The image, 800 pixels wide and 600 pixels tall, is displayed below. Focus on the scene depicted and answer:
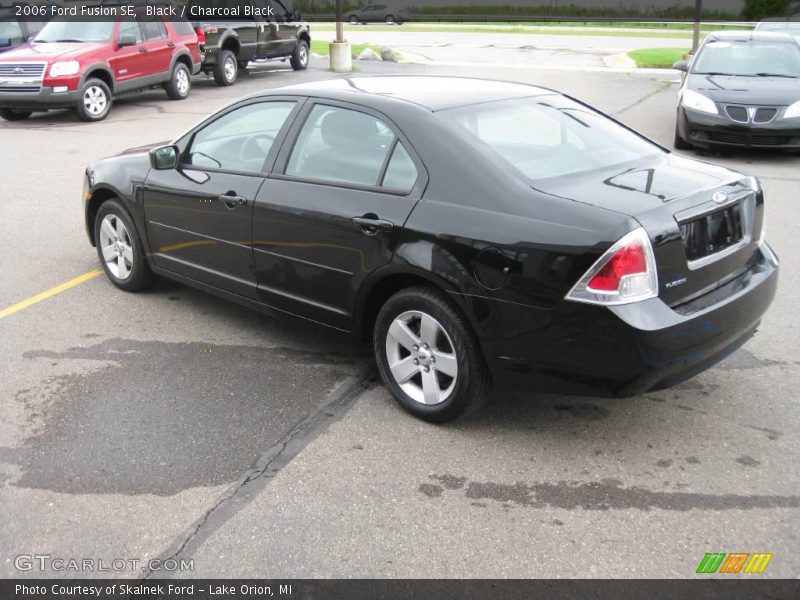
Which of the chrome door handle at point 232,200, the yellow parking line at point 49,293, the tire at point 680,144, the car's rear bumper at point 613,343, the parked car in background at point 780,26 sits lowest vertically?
the yellow parking line at point 49,293

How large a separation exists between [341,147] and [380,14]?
53.8 m

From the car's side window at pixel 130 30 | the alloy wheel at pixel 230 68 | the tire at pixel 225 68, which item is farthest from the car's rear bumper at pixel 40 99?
the alloy wheel at pixel 230 68

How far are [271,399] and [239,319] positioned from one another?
4.46 feet

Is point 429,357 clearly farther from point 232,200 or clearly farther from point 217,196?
point 217,196

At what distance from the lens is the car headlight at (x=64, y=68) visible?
14.2 meters

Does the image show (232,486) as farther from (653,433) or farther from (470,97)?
(470,97)

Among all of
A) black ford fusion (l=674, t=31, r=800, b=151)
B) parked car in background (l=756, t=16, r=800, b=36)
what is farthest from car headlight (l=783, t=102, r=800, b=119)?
parked car in background (l=756, t=16, r=800, b=36)

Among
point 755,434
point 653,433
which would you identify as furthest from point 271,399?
point 755,434

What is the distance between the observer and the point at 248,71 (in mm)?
23750

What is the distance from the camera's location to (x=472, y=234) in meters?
3.86

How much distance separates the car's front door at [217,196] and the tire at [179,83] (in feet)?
40.7

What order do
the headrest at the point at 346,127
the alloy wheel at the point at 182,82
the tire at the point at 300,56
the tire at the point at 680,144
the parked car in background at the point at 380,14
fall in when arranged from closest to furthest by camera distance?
the headrest at the point at 346,127 → the tire at the point at 680,144 → the alloy wheel at the point at 182,82 → the tire at the point at 300,56 → the parked car in background at the point at 380,14

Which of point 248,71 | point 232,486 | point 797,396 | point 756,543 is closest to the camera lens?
point 756,543

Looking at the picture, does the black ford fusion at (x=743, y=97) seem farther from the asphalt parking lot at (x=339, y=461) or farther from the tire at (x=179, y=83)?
the tire at (x=179, y=83)
